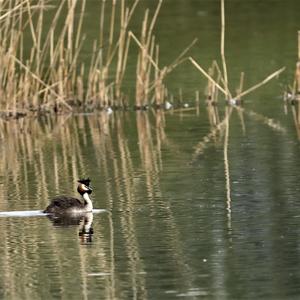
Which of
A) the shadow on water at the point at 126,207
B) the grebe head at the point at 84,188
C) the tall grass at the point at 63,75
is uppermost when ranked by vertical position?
the tall grass at the point at 63,75

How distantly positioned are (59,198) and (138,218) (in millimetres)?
763

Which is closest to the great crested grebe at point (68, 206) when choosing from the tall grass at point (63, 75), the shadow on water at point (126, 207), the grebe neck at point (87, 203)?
the grebe neck at point (87, 203)

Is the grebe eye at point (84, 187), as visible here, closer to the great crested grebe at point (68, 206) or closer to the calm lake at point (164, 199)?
the great crested grebe at point (68, 206)

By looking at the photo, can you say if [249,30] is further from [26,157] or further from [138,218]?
[138,218]

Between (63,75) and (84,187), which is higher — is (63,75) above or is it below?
above

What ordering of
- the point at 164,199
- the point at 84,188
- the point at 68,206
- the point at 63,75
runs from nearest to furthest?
1. the point at 68,206
2. the point at 84,188
3. the point at 164,199
4. the point at 63,75

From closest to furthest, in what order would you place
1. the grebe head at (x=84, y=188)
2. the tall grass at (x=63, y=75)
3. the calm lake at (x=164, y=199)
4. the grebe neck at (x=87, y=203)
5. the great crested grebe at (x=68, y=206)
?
the calm lake at (x=164, y=199) → the great crested grebe at (x=68, y=206) → the grebe neck at (x=87, y=203) → the grebe head at (x=84, y=188) → the tall grass at (x=63, y=75)

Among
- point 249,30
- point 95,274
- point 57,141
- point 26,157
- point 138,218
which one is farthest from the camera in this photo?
point 249,30

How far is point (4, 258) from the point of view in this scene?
10.8 m

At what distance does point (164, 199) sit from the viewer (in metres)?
13.3

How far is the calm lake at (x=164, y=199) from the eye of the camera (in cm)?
987

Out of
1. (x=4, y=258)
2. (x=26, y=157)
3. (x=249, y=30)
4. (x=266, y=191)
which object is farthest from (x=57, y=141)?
(x=249, y=30)

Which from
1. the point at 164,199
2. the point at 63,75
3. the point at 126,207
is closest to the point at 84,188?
the point at 126,207

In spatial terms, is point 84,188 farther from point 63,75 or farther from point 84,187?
point 63,75
